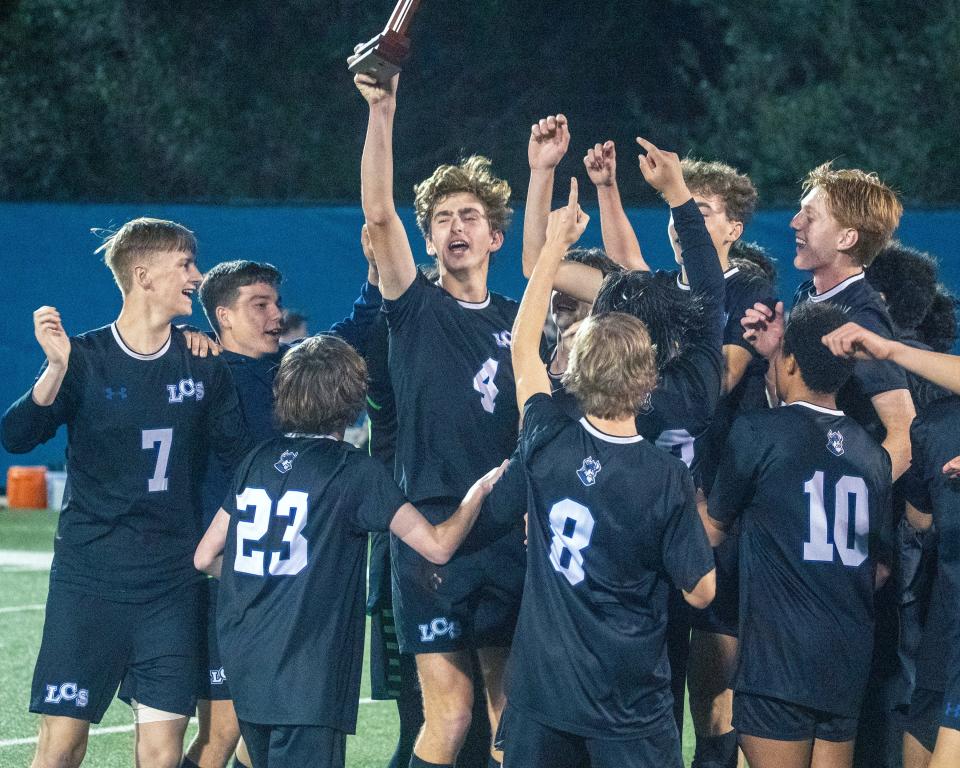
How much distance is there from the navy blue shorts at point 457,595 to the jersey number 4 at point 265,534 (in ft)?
2.35

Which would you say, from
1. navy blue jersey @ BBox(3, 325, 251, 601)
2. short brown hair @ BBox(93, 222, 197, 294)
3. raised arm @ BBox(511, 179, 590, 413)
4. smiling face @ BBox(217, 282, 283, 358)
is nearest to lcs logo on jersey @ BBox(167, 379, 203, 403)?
navy blue jersey @ BBox(3, 325, 251, 601)

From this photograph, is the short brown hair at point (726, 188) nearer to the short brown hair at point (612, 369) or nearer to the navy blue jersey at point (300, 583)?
the short brown hair at point (612, 369)

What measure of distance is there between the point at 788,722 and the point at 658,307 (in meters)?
1.49

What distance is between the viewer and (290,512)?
476 cm

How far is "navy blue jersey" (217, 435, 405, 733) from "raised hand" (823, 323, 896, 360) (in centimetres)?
151

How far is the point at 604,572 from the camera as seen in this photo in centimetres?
444

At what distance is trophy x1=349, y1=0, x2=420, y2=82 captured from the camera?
16.0 feet

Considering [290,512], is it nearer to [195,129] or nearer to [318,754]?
[318,754]

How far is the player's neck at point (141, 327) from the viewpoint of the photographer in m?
5.64

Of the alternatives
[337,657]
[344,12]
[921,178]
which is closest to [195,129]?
[344,12]

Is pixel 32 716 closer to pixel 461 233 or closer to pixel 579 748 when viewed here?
pixel 461 233

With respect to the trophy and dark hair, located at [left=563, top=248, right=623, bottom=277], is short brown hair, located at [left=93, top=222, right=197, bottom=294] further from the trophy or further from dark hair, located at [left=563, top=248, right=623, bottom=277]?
dark hair, located at [left=563, top=248, right=623, bottom=277]

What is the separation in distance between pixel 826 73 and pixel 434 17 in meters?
6.09

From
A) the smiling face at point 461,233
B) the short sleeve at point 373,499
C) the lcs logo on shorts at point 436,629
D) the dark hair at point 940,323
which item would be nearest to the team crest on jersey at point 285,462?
the short sleeve at point 373,499
